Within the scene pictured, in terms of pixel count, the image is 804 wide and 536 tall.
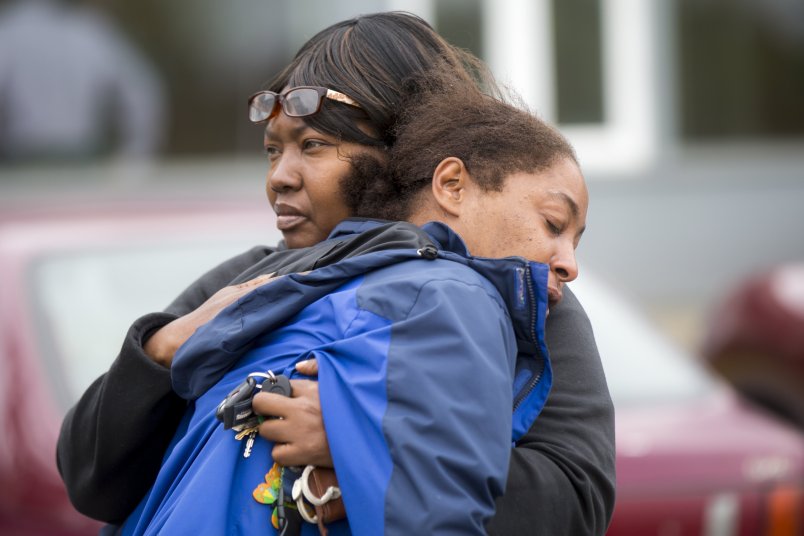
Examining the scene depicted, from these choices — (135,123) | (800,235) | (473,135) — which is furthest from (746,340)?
(800,235)

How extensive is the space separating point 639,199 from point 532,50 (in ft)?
5.27

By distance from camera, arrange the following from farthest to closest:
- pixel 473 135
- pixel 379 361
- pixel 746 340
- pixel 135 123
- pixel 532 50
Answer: pixel 532 50 → pixel 135 123 → pixel 746 340 → pixel 473 135 → pixel 379 361

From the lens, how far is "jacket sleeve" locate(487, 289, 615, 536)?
1.85 m

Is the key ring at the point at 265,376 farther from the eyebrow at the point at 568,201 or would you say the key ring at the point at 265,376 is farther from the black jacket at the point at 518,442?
the eyebrow at the point at 568,201

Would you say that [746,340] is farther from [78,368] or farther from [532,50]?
[532,50]

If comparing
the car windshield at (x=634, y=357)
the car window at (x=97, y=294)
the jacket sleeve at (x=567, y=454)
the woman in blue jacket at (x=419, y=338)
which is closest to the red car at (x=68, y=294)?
the car window at (x=97, y=294)

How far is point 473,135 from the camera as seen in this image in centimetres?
200

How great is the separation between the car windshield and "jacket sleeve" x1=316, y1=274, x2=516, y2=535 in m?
2.26

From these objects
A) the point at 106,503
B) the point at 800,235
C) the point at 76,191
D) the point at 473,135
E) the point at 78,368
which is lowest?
the point at 800,235

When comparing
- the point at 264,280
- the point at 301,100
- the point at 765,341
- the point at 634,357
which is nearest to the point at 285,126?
the point at 301,100

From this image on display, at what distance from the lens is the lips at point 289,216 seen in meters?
2.12

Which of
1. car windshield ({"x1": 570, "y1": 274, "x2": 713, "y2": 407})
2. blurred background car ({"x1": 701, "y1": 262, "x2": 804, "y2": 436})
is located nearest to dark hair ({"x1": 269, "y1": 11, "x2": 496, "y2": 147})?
car windshield ({"x1": 570, "y1": 274, "x2": 713, "y2": 407})

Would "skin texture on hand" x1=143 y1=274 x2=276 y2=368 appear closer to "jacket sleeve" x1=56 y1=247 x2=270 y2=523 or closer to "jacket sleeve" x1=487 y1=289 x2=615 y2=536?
"jacket sleeve" x1=56 y1=247 x2=270 y2=523

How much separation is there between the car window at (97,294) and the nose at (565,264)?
2.06m
